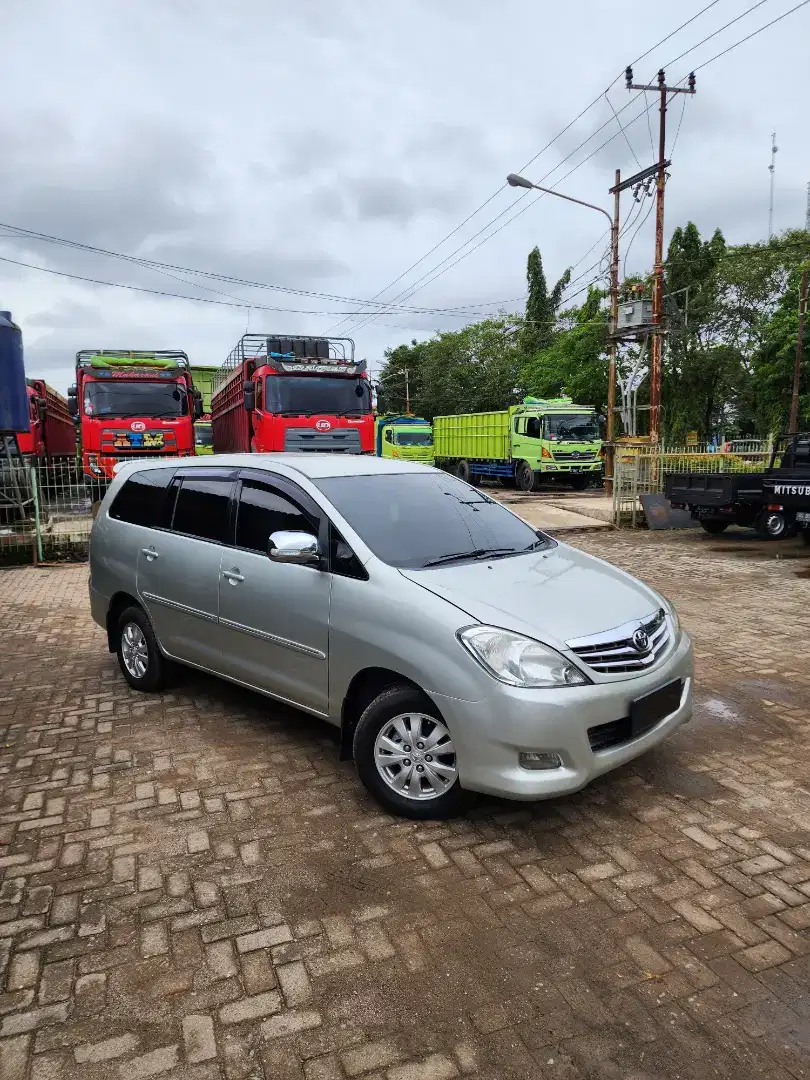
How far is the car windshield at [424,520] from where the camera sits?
12.9 feet

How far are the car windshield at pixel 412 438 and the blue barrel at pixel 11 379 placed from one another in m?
18.6

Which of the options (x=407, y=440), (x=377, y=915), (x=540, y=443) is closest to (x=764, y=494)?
(x=377, y=915)

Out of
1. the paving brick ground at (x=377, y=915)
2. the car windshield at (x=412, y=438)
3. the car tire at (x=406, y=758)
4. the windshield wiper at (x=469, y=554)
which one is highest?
the car windshield at (x=412, y=438)

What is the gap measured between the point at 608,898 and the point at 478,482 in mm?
26527

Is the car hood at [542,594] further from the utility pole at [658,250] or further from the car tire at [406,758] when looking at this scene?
the utility pole at [658,250]

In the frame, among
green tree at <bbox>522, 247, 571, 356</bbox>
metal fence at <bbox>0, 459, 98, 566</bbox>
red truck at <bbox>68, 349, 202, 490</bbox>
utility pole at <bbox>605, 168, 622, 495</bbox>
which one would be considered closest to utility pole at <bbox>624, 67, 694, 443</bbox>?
utility pole at <bbox>605, 168, 622, 495</bbox>

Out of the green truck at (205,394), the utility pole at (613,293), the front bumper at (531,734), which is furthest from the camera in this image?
the green truck at (205,394)

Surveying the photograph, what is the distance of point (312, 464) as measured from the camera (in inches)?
176

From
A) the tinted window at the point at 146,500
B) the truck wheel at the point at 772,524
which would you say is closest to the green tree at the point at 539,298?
the truck wheel at the point at 772,524

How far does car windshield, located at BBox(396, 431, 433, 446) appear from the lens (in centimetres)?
2973

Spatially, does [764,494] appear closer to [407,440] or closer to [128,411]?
[128,411]

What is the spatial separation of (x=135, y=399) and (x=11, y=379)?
3.79 meters

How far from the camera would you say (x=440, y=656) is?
326 cm

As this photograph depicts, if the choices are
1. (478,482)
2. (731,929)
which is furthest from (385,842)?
(478,482)
